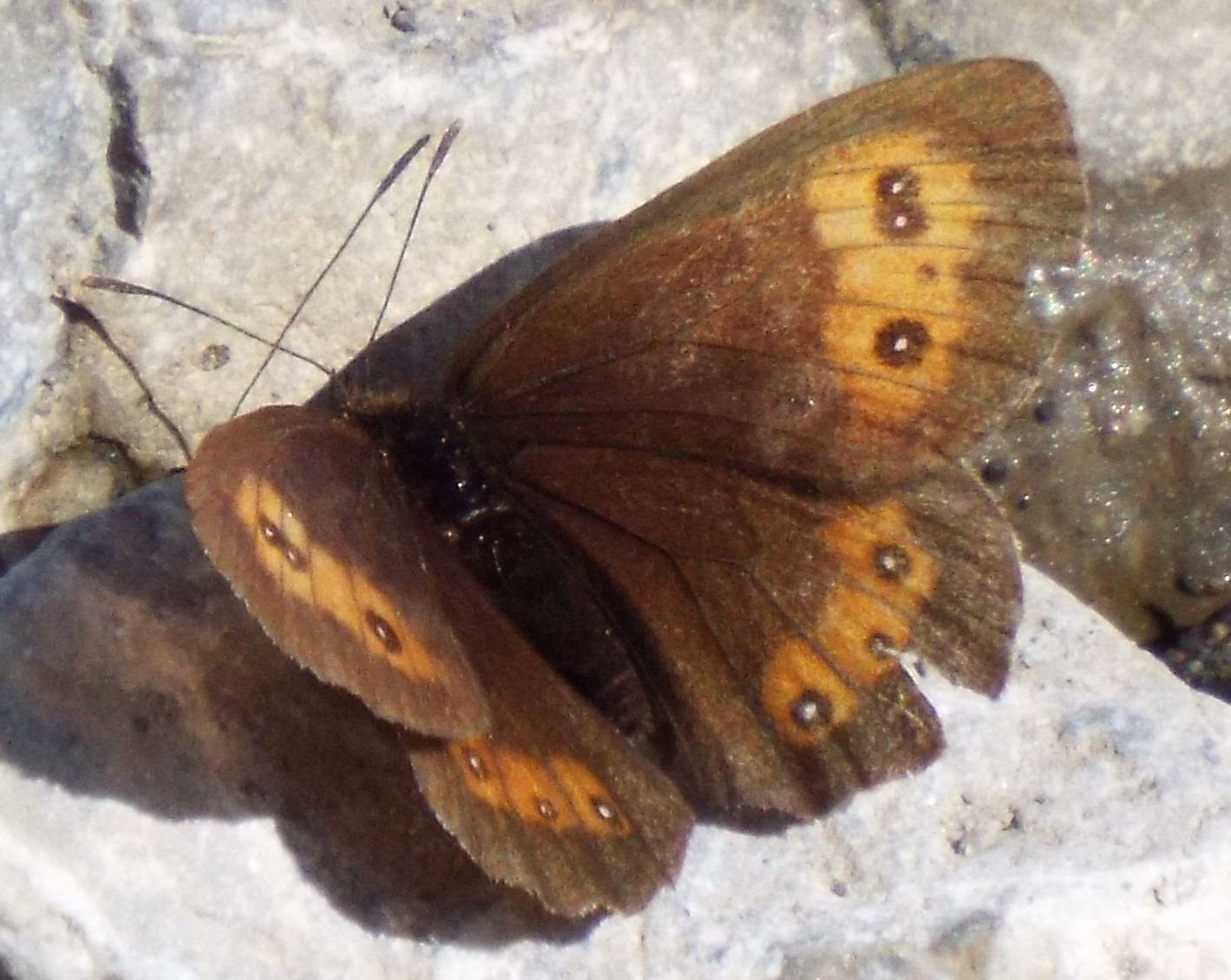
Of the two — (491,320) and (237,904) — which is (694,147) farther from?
(237,904)

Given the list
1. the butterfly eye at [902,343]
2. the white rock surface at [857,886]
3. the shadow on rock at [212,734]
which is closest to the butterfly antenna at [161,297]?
the shadow on rock at [212,734]

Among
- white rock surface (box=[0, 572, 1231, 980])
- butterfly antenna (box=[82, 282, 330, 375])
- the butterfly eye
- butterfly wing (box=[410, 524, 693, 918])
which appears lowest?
white rock surface (box=[0, 572, 1231, 980])

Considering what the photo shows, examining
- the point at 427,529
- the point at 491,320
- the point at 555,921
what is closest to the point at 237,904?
the point at 555,921

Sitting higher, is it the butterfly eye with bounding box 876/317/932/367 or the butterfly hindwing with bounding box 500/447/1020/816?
the butterfly eye with bounding box 876/317/932/367

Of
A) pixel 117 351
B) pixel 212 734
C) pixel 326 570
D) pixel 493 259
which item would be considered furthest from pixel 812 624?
pixel 117 351

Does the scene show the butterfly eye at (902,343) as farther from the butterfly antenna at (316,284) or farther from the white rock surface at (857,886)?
the butterfly antenna at (316,284)

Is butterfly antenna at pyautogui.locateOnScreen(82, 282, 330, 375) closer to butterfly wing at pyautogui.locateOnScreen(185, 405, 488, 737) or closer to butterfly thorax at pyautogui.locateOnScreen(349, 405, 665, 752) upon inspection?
butterfly thorax at pyautogui.locateOnScreen(349, 405, 665, 752)

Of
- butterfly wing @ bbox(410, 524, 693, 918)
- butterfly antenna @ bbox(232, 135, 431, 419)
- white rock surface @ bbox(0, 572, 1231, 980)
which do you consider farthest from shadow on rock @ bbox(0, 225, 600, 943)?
butterfly antenna @ bbox(232, 135, 431, 419)
